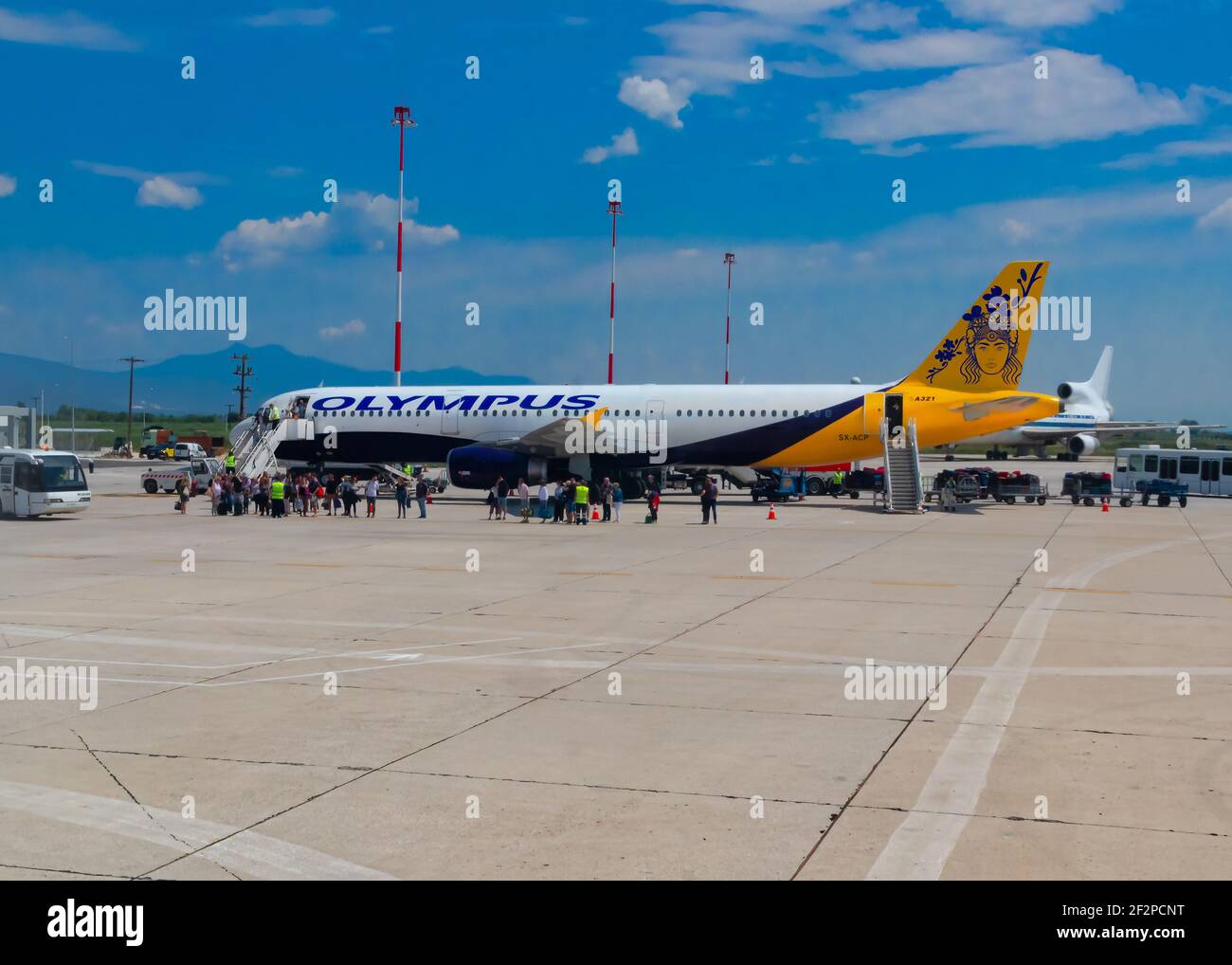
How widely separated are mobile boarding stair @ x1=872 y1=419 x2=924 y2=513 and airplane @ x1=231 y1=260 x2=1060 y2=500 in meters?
0.46

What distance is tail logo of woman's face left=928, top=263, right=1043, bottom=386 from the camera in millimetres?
41250

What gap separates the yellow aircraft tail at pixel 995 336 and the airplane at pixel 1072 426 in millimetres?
28589

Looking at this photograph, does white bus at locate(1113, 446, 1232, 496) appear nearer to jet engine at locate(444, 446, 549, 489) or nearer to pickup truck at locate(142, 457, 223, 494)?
jet engine at locate(444, 446, 549, 489)

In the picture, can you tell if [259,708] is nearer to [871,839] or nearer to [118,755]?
[118,755]

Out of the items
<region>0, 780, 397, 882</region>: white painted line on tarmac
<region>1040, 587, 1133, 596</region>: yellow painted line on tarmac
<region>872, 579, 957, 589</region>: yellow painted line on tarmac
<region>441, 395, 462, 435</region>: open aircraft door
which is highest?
<region>441, 395, 462, 435</region>: open aircraft door

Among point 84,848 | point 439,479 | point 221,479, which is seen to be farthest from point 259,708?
point 439,479

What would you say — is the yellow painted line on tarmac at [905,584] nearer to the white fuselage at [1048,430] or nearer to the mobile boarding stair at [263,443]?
the mobile boarding stair at [263,443]

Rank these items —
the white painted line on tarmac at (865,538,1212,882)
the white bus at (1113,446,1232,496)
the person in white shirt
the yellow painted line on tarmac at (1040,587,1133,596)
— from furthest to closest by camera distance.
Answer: the white bus at (1113,446,1232,496) < the person in white shirt < the yellow painted line on tarmac at (1040,587,1133,596) < the white painted line on tarmac at (865,538,1212,882)

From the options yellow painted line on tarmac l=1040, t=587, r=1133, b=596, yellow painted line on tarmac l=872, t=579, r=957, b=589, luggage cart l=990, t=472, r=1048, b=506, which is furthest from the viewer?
luggage cart l=990, t=472, r=1048, b=506

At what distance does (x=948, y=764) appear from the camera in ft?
29.0

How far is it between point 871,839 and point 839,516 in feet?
102

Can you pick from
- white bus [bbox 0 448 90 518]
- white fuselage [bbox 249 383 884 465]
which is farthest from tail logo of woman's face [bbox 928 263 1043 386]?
white bus [bbox 0 448 90 518]

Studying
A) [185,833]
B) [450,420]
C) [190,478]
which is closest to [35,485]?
[190,478]

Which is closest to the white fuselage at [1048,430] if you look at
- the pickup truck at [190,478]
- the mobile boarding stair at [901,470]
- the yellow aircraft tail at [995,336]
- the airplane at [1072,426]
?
the airplane at [1072,426]
